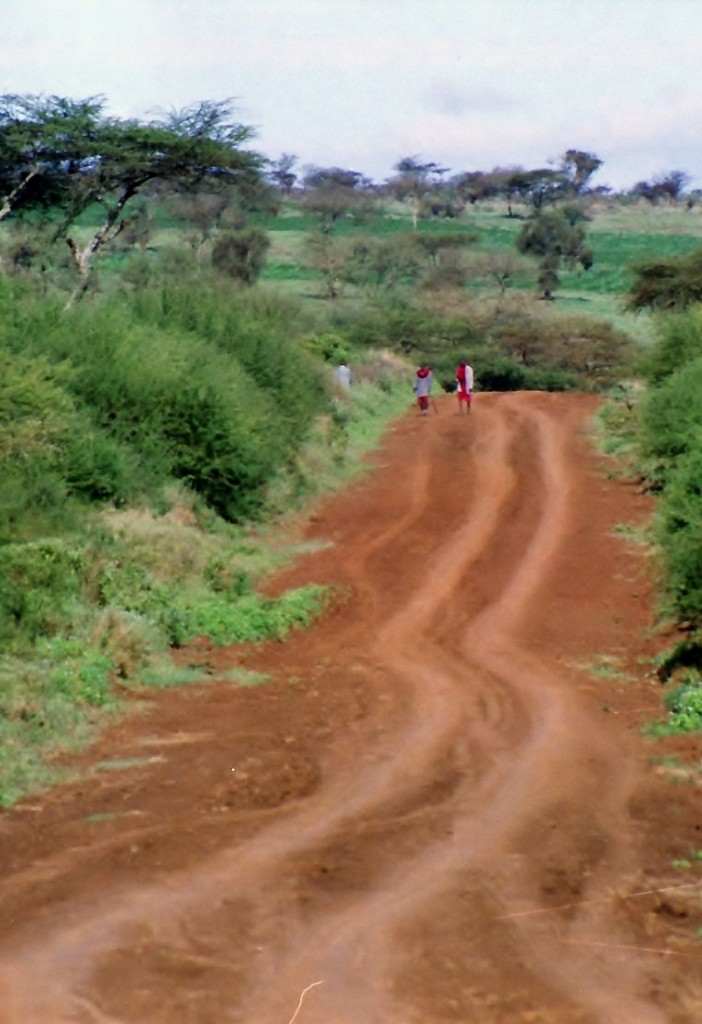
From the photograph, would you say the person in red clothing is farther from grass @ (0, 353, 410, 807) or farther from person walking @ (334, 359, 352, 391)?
grass @ (0, 353, 410, 807)

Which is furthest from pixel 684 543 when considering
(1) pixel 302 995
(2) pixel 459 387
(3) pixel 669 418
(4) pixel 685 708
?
(2) pixel 459 387

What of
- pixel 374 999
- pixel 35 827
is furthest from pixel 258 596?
pixel 374 999

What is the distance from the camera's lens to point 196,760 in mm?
10133

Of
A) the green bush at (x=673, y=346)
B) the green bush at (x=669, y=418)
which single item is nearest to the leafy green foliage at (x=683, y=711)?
the green bush at (x=669, y=418)

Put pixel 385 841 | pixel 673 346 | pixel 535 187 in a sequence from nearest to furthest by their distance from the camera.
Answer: pixel 385 841 < pixel 673 346 < pixel 535 187

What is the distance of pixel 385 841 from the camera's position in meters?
8.47

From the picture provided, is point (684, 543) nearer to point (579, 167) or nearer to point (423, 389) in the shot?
point (423, 389)

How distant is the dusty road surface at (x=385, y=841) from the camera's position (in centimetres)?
644

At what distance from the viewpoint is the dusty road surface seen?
21.1ft

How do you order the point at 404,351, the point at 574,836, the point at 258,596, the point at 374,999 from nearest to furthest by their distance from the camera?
1. the point at 374,999
2. the point at 574,836
3. the point at 258,596
4. the point at 404,351

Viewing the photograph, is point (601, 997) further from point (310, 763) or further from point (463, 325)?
point (463, 325)

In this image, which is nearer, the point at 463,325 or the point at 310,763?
the point at 310,763

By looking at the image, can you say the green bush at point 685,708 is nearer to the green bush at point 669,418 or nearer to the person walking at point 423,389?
the green bush at point 669,418

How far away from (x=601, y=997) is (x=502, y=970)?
0.47m
